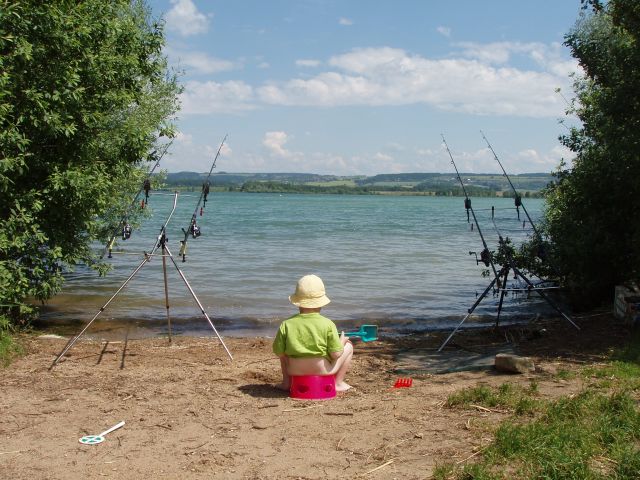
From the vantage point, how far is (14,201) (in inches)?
322

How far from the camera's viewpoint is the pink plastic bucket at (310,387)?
6.49m

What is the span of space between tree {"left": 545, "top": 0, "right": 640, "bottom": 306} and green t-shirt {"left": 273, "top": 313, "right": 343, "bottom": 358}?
507cm

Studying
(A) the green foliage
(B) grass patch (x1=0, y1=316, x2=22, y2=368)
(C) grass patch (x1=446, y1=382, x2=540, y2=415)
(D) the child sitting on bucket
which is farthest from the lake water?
(A) the green foliage

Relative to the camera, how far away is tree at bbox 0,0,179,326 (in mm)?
7762

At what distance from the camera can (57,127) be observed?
8.01 metres

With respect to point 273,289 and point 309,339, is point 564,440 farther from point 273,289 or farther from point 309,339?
point 273,289

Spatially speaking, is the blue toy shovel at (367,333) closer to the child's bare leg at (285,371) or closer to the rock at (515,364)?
the rock at (515,364)

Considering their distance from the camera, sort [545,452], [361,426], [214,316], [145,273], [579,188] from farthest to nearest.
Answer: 1. [145,273]
2. [214,316]
3. [579,188]
4. [361,426]
5. [545,452]

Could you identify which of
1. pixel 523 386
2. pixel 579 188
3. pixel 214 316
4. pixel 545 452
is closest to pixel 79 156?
pixel 214 316

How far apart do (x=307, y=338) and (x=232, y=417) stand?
1.03 metres

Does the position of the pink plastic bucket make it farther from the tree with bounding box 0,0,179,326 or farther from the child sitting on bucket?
the tree with bounding box 0,0,179,326

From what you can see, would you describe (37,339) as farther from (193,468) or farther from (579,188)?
(579,188)

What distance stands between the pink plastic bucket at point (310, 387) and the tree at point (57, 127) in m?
3.78

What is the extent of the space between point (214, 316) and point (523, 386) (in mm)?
7991
